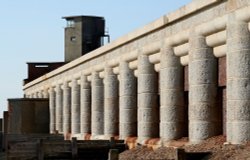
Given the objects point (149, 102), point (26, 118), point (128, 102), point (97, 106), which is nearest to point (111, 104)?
point (97, 106)

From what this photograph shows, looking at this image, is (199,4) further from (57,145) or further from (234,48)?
(57,145)

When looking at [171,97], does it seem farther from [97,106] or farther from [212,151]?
[97,106]

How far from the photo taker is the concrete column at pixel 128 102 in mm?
28969

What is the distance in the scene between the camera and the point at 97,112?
34.8m

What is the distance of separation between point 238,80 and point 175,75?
17.3 feet

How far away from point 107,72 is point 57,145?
869cm

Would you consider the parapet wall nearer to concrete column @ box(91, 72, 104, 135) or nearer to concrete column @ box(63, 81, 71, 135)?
concrete column @ box(91, 72, 104, 135)

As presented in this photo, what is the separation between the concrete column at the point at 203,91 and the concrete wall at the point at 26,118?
84.8 feet

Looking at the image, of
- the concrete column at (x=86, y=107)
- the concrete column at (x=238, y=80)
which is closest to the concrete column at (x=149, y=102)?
the concrete column at (x=238, y=80)

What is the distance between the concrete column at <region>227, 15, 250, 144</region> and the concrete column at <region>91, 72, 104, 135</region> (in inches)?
641

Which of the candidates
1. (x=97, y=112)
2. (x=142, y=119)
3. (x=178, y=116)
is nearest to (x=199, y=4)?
(x=178, y=116)

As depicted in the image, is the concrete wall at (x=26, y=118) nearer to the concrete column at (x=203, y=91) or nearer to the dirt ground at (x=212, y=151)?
the dirt ground at (x=212, y=151)

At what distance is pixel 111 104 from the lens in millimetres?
31984

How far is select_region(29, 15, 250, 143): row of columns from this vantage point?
59.9 ft
